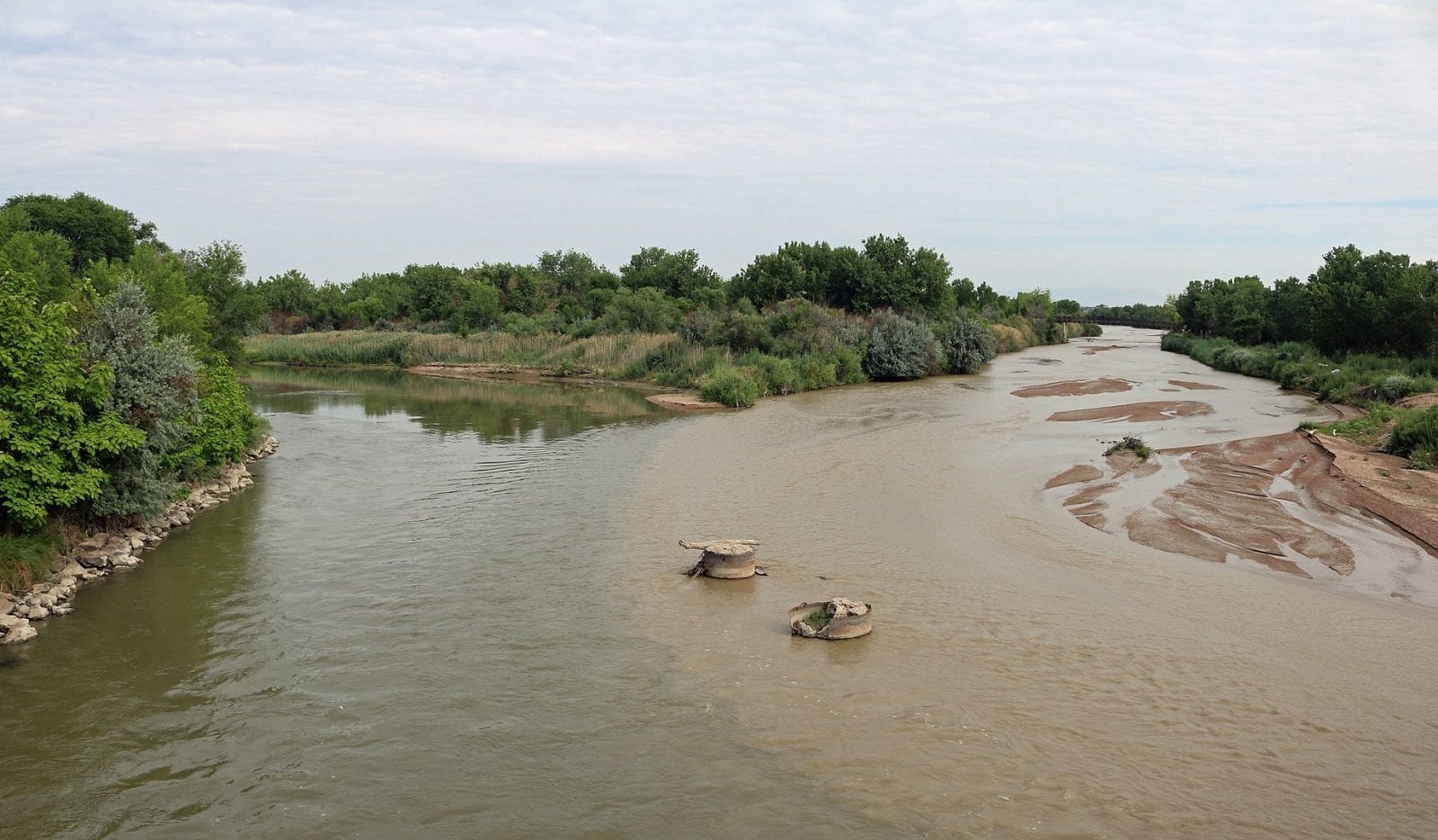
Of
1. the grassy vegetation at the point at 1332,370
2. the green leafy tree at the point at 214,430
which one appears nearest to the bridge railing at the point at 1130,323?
the grassy vegetation at the point at 1332,370

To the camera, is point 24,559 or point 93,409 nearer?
point 24,559

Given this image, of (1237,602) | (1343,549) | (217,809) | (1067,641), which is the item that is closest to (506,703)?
(217,809)

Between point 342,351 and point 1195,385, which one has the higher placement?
point 342,351

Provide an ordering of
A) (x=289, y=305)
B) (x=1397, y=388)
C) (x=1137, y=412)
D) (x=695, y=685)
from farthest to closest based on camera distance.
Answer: (x=289, y=305) < (x=1137, y=412) < (x=1397, y=388) < (x=695, y=685)

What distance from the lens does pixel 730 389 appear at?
37.7 m

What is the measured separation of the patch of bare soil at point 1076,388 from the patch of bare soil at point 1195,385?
249 cm

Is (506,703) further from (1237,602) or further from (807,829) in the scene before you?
(1237,602)

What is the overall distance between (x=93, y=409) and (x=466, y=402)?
26583 millimetres

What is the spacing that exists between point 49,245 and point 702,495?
20201mm

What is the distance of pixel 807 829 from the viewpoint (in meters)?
7.30

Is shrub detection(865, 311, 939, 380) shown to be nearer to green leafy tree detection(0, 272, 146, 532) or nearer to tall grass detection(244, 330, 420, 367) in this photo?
tall grass detection(244, 330, 420, 367)

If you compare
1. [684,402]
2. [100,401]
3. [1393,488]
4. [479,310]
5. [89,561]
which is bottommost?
[89,561]

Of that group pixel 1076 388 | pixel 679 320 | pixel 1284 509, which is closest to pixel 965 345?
pixel 1076 388

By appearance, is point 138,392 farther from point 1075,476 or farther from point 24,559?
point 1075,476
